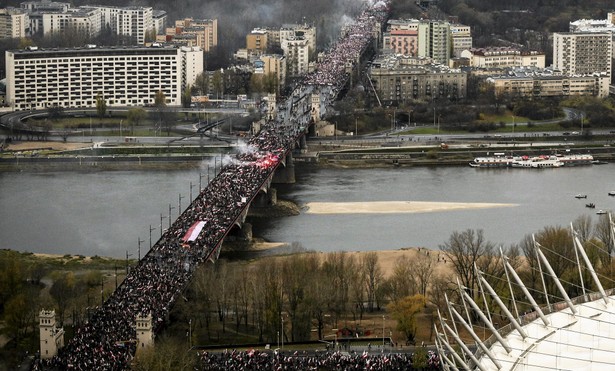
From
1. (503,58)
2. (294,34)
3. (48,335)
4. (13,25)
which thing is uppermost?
(13,25)

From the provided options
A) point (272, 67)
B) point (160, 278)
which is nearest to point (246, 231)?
point (160, 278)

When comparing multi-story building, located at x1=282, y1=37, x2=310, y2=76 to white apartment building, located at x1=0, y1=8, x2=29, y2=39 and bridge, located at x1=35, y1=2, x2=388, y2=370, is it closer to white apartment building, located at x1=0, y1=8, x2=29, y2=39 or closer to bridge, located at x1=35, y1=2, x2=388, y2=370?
bridge, located at x1=35, y1=2, x2=388, y2=370

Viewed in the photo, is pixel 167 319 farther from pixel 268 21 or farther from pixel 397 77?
pixel 268 21

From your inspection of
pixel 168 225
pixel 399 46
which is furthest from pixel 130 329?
pixel 399 46

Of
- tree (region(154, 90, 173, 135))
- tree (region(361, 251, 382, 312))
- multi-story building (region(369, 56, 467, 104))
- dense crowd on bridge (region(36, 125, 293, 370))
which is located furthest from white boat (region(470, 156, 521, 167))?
tree (region(361, 251, 382, 312))

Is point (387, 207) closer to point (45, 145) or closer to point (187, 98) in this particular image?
point (45, 145)
